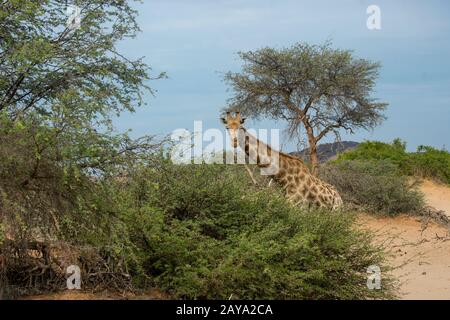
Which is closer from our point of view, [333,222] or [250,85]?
[333,222]

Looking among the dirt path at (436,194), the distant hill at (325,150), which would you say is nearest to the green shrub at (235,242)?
the distant hill at (325,150)

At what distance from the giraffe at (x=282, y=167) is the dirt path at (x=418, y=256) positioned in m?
1.47

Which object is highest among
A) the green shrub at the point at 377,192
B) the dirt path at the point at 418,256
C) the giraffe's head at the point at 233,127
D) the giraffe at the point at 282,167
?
the giraffe's head at the point at 233,127

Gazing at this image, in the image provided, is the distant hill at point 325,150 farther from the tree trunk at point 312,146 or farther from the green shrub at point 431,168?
the green shrub at point 431,168

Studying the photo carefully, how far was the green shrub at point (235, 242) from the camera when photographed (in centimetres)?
888

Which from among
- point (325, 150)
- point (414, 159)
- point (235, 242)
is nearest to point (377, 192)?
point (325, 150)

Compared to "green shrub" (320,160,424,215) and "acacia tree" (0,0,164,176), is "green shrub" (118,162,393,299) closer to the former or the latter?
"acacia tree" (0,0,164,176)

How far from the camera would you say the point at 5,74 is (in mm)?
10984

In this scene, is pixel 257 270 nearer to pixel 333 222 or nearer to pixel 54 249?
pixel 333 222

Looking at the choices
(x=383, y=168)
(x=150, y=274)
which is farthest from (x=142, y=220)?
(x=383, y=168)

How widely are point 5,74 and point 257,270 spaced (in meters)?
4.90

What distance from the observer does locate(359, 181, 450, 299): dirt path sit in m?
11.9

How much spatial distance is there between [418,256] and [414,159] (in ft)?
52.5

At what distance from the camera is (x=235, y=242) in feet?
30.8
